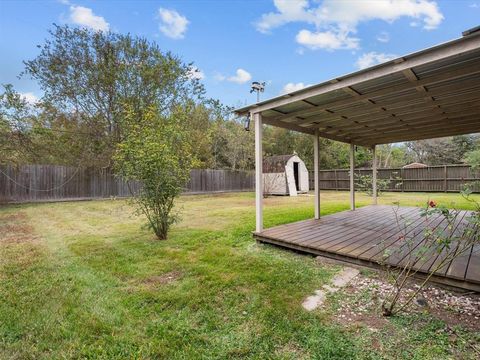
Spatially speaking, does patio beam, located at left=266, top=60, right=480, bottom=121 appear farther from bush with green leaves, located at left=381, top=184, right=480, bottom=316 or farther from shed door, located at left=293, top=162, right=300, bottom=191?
shed door, located at left=293, top=162, right=300, bottom=191

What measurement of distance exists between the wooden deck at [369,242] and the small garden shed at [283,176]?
8064 millimetres

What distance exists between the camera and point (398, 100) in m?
3.91

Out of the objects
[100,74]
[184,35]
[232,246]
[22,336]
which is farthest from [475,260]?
[100,74]

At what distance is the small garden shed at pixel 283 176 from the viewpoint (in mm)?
13961

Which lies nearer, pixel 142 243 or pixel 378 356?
pixel 378 356

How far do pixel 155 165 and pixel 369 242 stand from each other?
343 cm

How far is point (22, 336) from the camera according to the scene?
1.92 m

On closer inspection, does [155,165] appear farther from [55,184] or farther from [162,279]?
[55,184]

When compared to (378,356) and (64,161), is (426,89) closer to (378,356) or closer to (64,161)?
(378,356)

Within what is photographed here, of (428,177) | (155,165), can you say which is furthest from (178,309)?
(428,177)

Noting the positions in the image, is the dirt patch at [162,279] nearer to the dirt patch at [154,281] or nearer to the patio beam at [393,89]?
the dirt patch at [154,281]

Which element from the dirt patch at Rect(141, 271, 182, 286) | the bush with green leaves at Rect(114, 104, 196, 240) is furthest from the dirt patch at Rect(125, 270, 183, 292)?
the bush with green leaves at Rect(114, 104, 196, 240)

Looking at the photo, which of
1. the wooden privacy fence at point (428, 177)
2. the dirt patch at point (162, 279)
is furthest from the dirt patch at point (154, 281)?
the wooden privacy fence at point (428, 177)

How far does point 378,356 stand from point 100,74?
1312cm
